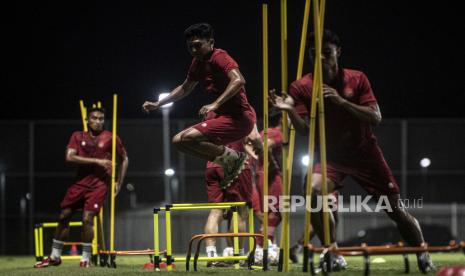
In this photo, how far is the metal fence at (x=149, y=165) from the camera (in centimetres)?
2170

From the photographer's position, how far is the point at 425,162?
874 inches

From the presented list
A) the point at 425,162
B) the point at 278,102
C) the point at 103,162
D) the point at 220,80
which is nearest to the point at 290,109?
the point at 278,102

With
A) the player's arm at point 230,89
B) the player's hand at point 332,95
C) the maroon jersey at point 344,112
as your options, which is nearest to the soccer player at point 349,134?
the maroon jersey at point 344,112

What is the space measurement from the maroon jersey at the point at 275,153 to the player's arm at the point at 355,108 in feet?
15.7

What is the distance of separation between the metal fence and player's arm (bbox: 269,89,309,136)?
1398cm

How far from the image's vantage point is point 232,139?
8836 millimetres

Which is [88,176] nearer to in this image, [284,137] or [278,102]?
[284,137]

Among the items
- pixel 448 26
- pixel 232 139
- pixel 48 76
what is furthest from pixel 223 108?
pixel 48 76

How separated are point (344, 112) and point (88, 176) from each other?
578 cm

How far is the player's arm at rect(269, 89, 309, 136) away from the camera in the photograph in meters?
7.16

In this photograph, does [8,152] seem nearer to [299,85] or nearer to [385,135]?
[385,135]

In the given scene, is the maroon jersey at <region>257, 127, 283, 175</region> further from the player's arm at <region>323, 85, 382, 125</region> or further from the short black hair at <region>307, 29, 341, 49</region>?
the short black hair at <region>307, 29, 341, 49</region>

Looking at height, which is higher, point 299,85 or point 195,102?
point 195,102

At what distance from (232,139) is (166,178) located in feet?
43.5
